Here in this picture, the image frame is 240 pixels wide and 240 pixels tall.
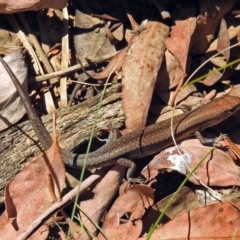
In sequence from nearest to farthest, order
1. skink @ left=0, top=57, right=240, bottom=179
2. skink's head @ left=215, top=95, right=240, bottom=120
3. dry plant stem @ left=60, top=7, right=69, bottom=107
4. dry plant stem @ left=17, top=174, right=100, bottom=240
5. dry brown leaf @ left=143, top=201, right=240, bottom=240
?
dry brown leaf @ left=143, top=201, right=240, bottom=240 → dry plant stem @ left=17, top=174, right=100, bottom=240 → skink @ left=0, top=57, right=240, bottom=179 → skink's head @ left=215, top=95, right=240, bottom=120 → dry plant stem @ left=60, top=7, right=69, bottom=107

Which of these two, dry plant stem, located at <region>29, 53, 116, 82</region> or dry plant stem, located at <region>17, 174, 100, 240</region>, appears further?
dry plant stem, located at <region>29, 53, 116, 82</region>

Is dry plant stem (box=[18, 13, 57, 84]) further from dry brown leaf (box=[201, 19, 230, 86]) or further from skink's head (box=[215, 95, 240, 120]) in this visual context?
skink's head (box=[215, 95, 240, 120])

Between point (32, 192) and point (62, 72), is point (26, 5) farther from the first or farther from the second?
point (32, 192)

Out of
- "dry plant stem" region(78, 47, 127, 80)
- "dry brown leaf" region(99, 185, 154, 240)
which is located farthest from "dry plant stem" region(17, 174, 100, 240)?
"dry plant stem" region(78, 47, 127, 80)

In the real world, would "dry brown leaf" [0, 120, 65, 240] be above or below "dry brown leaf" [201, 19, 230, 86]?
below

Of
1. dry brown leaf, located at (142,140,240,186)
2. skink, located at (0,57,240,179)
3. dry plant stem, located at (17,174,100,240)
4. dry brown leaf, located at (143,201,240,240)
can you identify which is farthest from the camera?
skink, located at (0,57,240,179)

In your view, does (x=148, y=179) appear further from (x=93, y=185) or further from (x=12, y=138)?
(x=12, y=138)

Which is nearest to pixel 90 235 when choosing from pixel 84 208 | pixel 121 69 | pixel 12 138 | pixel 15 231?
pixel 84 208

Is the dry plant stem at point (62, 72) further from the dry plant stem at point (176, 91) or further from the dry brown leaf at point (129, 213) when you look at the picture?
the dry brown leaf at point (129, 213)

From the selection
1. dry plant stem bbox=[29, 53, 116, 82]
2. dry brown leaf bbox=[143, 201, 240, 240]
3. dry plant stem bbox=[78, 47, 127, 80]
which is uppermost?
dry plant stem bbox=[29, 53, 116, 82]
